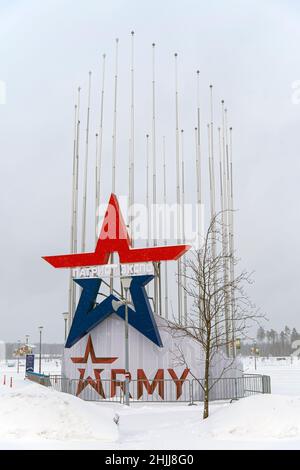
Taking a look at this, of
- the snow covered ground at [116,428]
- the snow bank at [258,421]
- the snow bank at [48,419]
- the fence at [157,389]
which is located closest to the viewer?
the snow covered ground at [116,428]

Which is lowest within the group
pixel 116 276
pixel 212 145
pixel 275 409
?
pixel 275 409

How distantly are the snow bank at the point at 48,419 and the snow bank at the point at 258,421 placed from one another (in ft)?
9.13

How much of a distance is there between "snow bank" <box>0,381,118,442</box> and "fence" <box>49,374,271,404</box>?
1166 centimetres

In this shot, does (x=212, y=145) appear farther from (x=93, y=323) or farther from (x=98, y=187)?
(x=93, y=323)

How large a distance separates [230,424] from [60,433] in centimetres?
444

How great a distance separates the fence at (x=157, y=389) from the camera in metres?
25.3

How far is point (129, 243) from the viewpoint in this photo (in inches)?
1080

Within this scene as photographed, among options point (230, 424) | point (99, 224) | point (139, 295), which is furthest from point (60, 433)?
point (99, 224)

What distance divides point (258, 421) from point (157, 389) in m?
13.2

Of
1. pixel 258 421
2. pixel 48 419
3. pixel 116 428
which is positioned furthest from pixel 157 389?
pixel 48 419

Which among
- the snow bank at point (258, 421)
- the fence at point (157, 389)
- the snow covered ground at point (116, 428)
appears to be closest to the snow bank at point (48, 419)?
the snow covered ground at point (116, 428)

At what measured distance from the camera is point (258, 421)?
42.7 feet

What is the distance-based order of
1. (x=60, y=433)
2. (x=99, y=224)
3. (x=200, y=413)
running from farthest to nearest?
1. (x=99, y=224)
2. (x=200, y=413)
3. (x=60, y=433)

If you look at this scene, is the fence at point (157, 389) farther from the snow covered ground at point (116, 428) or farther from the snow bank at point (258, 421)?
the snow covered ground at point (116, 428)
